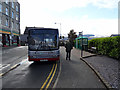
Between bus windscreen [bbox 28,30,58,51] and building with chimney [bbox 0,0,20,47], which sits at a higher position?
building with chimney [bbox 0,0,20,47]

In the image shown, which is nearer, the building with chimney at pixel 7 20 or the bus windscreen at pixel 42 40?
the bus windscreen at pixel 42 40

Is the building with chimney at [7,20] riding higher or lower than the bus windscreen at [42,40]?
higher

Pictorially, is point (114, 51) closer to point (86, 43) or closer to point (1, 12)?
point (86, 43)

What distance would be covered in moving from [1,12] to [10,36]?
7.92 metres

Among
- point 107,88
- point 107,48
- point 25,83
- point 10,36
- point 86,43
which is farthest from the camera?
point 10,36

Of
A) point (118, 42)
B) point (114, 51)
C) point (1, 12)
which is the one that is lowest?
point (114, 51)

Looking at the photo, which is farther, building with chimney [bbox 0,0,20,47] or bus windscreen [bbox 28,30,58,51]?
building with chimney [bbox 0,0,20,47]

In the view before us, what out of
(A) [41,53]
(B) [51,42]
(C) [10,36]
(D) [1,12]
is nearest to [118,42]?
(B) [51,42]

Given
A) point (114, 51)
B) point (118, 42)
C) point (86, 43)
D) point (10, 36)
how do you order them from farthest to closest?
1. point (10, 36)
2. point (86, 43)
3. point (114, 51)
4. point (118, 42)

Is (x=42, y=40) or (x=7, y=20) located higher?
(x=7, y=20)

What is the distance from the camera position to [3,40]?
3362cm

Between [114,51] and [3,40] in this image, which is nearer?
[114,51]

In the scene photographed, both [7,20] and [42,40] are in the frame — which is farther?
[7,20]

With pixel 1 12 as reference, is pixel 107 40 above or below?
below
